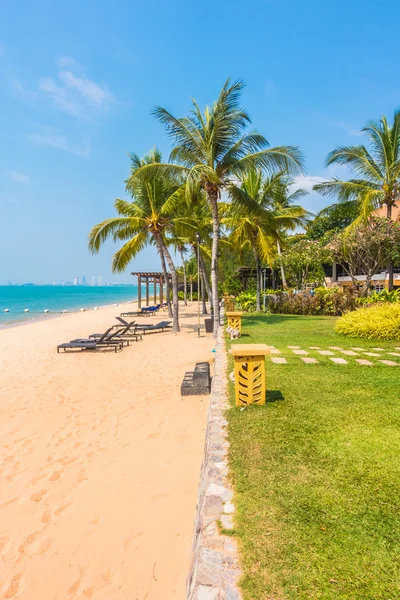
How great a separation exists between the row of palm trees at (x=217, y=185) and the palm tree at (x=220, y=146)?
0.03 m

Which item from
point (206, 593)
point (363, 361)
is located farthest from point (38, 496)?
point (363, 361)

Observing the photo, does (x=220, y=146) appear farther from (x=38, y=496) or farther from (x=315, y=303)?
(x=38, y=496)

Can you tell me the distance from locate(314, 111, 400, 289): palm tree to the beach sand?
12197mm

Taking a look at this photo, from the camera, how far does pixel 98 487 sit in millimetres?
3387

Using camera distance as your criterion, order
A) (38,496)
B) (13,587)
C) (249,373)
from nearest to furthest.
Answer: (13,587) < (38,496) < (249,373)

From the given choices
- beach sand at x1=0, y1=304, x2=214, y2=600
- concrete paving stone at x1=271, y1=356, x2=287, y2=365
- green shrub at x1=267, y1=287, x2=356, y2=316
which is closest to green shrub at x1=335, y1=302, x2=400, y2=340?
concrete paving stone at x1=271, y1=356, x2=287, y2=365

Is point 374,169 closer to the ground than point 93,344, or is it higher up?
higher up

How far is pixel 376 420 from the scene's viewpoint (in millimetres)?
3666

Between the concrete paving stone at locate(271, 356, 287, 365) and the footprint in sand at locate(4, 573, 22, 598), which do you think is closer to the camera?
the footprint in sand at locate(4, 573, 22, 598)

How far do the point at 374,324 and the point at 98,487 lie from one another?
808cm

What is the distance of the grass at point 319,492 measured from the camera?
1.68 metres

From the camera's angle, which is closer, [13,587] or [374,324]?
[13,587]

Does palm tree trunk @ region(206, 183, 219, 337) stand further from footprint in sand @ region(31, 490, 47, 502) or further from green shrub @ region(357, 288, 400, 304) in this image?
footprint in sand @ region(31, 490, 47, 502)

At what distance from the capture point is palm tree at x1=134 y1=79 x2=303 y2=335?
10820 millimetres
